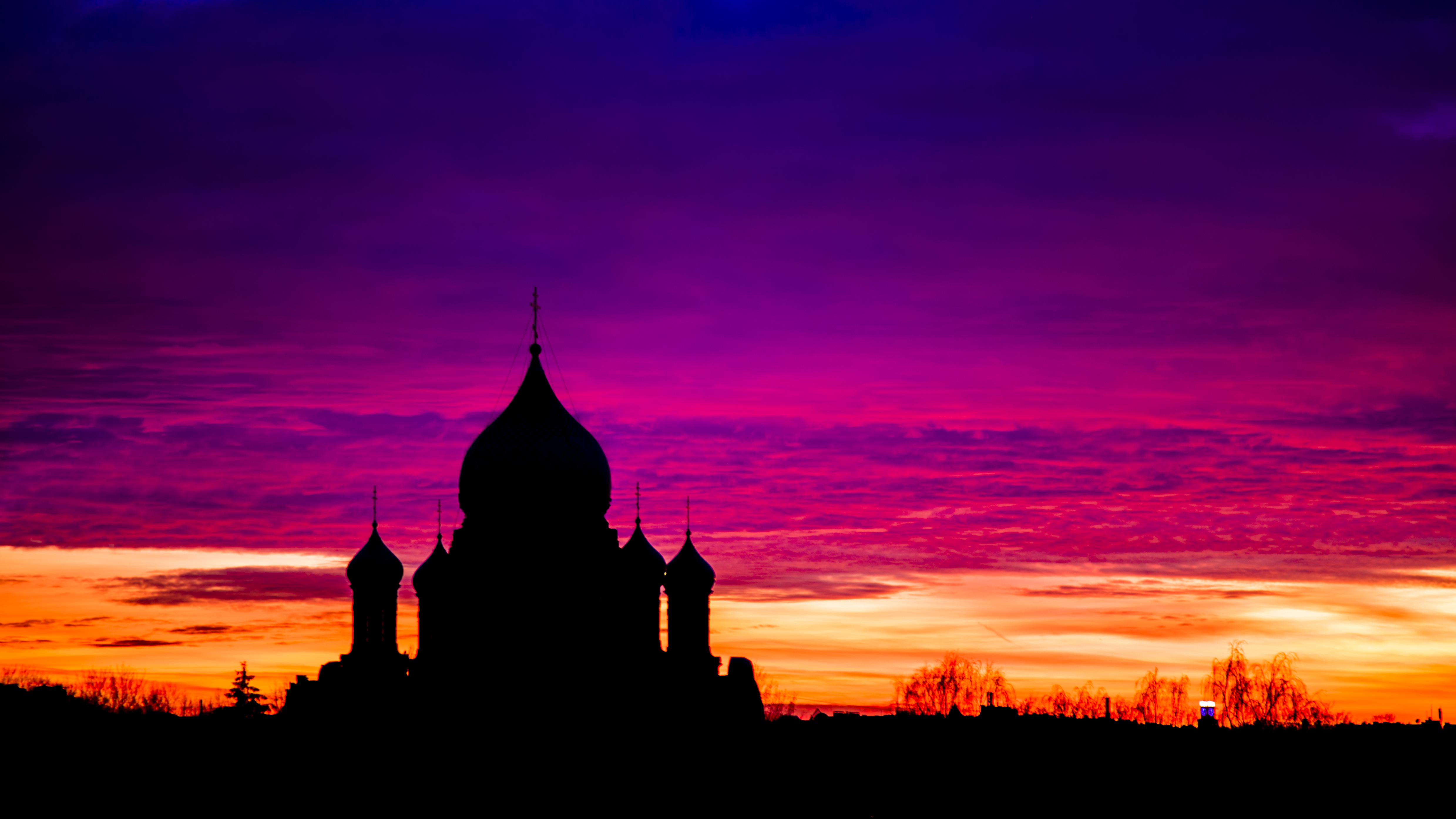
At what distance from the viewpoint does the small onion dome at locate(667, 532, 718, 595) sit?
47.4 meters

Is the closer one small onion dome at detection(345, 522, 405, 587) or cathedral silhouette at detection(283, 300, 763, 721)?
cathedral silhouette at detection(283, 300, 763, 721)

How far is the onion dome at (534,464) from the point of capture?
43125 mm

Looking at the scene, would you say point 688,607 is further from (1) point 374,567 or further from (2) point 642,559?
(1) point 374,567

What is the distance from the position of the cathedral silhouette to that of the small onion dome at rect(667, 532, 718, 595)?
2.85 metres

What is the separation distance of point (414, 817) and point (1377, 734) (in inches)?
1590

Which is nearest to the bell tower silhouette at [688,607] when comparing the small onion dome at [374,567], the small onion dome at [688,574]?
the small onion dome at [688,574]

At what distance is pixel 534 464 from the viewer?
4312 cm

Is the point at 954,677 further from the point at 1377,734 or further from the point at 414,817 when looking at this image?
the point at 414,817

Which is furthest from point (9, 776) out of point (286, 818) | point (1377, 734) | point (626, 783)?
point (1377, 734)

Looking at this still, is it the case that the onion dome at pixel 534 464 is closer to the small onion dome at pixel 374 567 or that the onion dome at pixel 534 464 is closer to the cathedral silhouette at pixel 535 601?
the cathedral silhouette at pixel 535 601

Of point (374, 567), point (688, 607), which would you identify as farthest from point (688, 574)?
point (374, 567)

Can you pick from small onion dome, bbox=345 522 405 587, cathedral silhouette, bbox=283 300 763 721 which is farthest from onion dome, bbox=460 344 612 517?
small onion dome, bbox=345 522 405 587

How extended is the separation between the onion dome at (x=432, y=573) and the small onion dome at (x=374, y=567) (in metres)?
1.49

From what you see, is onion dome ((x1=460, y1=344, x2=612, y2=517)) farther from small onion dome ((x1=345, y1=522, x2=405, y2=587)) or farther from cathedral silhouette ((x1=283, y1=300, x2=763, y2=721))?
small onion dome ((x1=345, y1=522, x2=405, y2=587))
